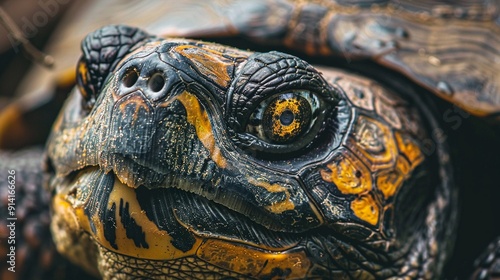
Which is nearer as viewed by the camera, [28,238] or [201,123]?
[201,123]

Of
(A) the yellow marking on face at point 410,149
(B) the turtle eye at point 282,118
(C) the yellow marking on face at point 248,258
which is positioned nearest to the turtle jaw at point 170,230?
(C) the yellow marking on face at point 248,258

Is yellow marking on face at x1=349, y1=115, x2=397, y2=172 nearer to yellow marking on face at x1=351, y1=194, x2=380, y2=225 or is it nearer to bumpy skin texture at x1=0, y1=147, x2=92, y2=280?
yellow marking on face at x1=351, y1=194, x2=380, y2=225

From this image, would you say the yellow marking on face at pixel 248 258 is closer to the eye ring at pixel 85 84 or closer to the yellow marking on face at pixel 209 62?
the yellow marking on face at pixel 209 62

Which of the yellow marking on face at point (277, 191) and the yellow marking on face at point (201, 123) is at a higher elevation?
the yellow marking on face at point (201, 123)

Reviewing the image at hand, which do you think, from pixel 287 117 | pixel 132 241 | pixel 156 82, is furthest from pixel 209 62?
pixel 132 241

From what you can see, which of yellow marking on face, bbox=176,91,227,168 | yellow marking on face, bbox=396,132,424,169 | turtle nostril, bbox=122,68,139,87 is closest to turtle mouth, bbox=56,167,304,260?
yellow marking on face, bbox=176,91,227,168

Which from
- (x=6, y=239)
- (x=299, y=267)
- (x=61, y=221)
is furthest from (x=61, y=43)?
(x=299, y=267)

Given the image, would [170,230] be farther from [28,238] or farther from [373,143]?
[28,238]
